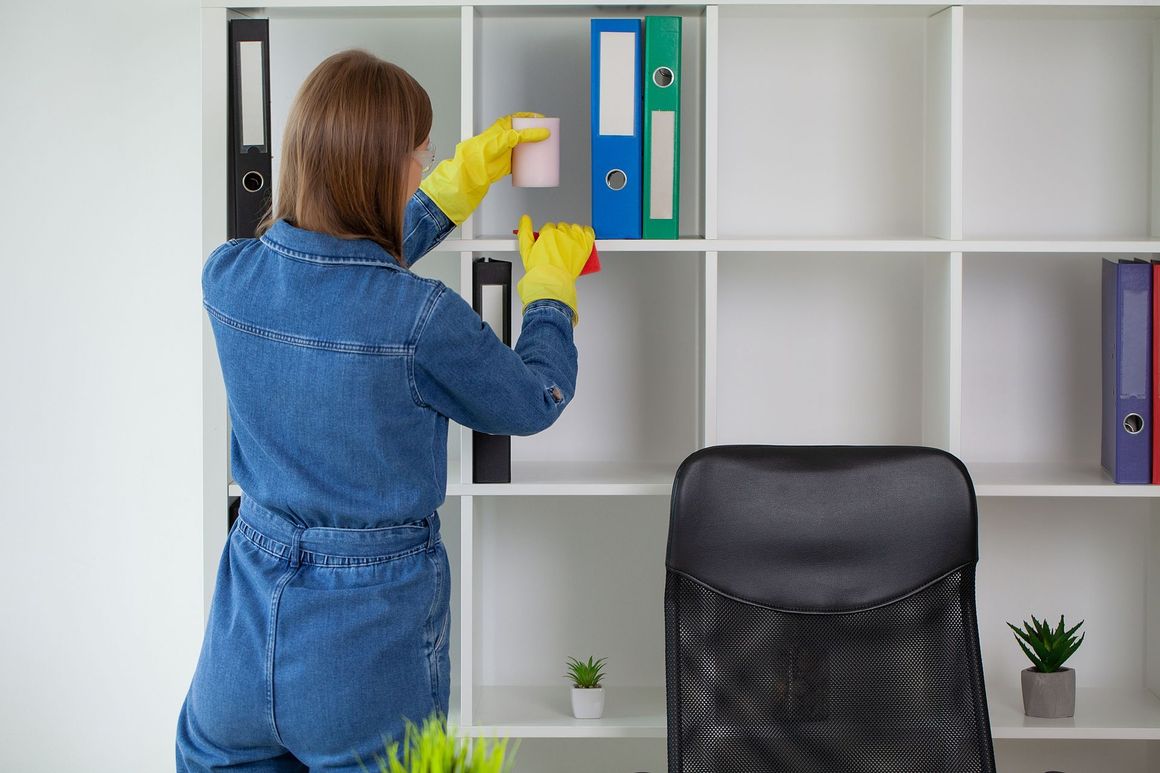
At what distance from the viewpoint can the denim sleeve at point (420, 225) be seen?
177 centimetres

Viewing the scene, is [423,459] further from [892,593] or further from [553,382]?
[892,593]

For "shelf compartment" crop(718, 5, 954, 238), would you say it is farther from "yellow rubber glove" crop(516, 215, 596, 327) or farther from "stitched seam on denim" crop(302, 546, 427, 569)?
"stitched seam on denim" crop(302, 546, 427, 569)

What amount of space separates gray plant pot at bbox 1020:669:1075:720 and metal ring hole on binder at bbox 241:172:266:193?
1.59 meters

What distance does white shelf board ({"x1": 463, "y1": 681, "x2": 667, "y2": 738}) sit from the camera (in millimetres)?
1993

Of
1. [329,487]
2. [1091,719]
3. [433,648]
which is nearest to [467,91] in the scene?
[329,487]

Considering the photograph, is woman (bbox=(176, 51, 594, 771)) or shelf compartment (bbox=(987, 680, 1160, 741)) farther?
shelf compartment (bbox=(987, 680, 1160, 741))

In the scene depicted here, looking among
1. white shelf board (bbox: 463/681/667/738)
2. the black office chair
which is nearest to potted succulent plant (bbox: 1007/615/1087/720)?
the black office chair

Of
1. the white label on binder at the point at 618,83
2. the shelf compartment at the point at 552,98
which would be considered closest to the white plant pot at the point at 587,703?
the shelf compartment at the point at 552,98

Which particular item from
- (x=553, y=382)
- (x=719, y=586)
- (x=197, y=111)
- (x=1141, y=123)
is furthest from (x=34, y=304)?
(x=1141, y=123)

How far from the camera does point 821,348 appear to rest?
2.26 m

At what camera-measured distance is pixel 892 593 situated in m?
1.62

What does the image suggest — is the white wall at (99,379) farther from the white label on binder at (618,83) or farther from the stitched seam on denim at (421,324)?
the stitched seam on denim at (421,324)

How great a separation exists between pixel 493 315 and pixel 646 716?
783 millimetres

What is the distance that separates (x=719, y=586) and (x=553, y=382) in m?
0.38
